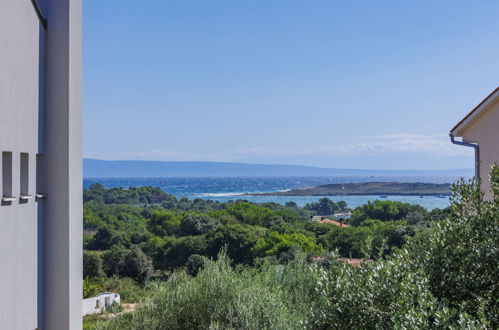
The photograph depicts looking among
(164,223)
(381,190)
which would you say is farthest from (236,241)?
(381,190)

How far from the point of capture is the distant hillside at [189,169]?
11550 cm

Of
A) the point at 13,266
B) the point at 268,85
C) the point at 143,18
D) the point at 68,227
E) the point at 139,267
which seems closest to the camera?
the point at 13,266

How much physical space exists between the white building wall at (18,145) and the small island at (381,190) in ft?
115

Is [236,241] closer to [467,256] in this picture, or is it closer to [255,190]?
[467,256]

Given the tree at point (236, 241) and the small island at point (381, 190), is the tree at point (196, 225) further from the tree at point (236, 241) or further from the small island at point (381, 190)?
the small island at point (381, 190)

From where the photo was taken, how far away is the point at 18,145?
3.53 m

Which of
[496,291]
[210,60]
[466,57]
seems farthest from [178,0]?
[496,291]

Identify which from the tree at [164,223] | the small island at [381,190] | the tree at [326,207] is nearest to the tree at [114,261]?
the tree at [164,223]

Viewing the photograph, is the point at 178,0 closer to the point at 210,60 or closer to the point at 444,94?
the point at 210,60

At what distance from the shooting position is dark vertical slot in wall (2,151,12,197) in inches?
134

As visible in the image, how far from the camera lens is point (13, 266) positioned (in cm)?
346

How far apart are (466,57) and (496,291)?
795 inches

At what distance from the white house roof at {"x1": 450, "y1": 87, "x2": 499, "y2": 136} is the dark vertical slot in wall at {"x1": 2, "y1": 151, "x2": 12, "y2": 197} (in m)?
5.99

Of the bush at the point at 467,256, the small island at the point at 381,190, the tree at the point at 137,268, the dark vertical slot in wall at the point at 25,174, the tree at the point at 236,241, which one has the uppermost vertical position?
the dark vertical slot in wall at the point at 25,174
